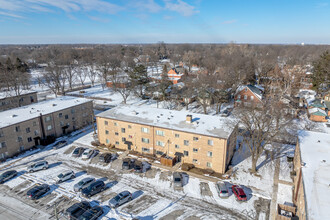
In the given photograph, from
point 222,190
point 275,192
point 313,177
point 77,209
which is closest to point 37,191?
point 77,209

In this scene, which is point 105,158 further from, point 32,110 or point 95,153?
point 32,110

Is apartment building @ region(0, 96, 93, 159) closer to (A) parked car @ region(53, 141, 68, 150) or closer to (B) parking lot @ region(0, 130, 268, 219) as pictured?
(A) parked car @ region(53, 141, 68, 150)

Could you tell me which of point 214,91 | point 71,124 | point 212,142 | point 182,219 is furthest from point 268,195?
point 71,124

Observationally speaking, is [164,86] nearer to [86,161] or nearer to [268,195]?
[86,161]

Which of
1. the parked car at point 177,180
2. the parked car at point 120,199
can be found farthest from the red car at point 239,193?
the parked car at point 120,199

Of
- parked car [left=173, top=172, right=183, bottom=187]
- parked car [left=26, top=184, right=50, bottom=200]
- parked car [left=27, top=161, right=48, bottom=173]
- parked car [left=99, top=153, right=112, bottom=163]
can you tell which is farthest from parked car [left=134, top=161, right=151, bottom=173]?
parked car [left=27, top=161, right=48, bottom=173]
